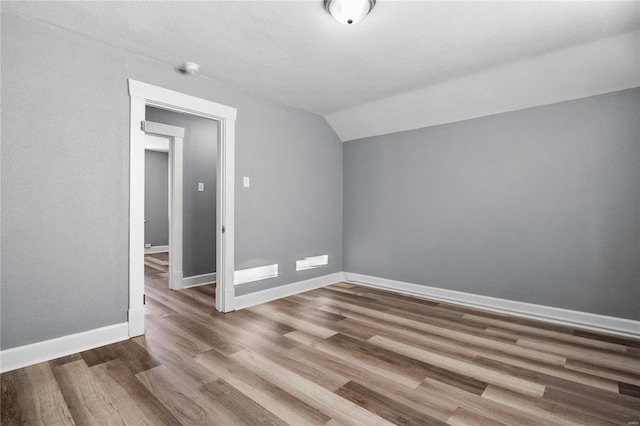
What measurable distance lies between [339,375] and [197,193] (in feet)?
11.4

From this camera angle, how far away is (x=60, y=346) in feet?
7.43

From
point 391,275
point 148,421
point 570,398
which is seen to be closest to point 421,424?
point 570,398

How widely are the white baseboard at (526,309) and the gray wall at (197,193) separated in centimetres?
256

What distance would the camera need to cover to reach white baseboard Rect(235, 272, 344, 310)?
3457mm

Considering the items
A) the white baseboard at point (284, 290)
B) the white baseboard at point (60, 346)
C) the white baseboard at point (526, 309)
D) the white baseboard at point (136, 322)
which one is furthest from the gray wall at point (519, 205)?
the white baseboard at point (60, 346)

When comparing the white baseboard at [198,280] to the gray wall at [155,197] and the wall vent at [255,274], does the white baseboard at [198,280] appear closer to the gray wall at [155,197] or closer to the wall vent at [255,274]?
the wall vent at [255,274]

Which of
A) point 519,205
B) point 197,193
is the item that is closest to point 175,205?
point 197,193

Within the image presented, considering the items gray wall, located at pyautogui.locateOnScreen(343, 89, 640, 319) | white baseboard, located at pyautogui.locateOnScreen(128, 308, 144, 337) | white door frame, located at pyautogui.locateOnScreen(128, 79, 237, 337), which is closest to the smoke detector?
white door frame, located at pyautogui.locateOnScreen(128, 79, 237, 337)

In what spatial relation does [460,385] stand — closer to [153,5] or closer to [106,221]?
[106,221]

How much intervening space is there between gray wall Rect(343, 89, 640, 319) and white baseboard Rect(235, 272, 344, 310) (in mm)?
598

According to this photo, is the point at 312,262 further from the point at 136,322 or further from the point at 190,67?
the point at 190,67

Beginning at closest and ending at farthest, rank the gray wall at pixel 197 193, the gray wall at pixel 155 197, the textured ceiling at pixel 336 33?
the textured ceiling at pixel 336 33 → the gray wall at pixel 197 193 → the gray wall at pixel 155 197

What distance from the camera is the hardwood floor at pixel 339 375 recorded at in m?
1.64

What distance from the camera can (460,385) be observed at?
191cm
